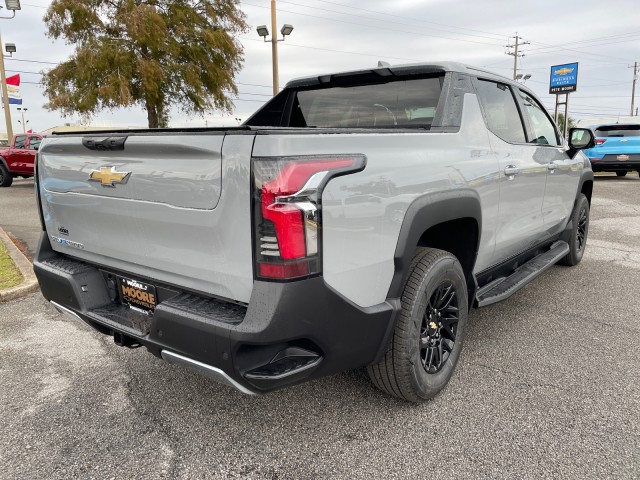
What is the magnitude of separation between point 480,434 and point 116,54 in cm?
1621

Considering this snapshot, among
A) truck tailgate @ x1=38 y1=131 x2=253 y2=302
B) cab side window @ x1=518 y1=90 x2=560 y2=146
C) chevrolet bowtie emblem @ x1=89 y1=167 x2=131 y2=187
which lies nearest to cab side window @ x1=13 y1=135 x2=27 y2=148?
truck tailgate @ x1=38 y1=131 x2=253 y2=302

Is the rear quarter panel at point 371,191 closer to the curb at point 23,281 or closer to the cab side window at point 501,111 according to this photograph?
the cab side window at point 501,111

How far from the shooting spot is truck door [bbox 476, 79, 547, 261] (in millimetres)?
3268

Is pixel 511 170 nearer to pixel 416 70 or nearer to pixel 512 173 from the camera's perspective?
pixel 512 173

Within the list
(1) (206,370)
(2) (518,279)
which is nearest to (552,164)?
(2) (518,279)

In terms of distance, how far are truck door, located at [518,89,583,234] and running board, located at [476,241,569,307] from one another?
0.23 m

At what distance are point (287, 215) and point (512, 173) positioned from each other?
209 centimetres

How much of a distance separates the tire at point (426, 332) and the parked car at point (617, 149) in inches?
527

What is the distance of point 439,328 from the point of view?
9.14 feet

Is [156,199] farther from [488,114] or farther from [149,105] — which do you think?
[149,105]

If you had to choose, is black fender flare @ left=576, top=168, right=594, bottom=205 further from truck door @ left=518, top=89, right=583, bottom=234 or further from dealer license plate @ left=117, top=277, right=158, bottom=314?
dealer license plate @ left=117, top=277, right=158, bottom=314

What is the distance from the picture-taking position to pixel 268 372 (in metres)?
1.97

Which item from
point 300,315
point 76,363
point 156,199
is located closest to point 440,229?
point 300,315

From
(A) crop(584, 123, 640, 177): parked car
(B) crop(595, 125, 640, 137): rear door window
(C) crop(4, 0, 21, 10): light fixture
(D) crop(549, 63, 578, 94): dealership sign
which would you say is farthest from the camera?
(D) crop(549, 63, 578, 94): dealership sign
